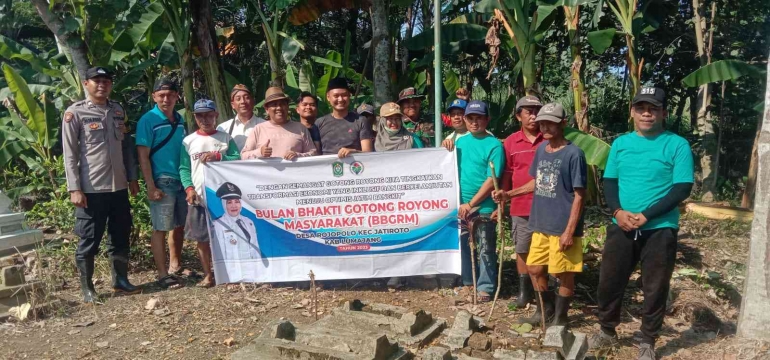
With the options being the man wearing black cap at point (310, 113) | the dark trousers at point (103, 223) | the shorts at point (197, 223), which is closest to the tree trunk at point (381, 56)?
the man wearing black cap at point (310, 113)

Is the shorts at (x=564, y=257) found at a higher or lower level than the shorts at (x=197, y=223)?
lower

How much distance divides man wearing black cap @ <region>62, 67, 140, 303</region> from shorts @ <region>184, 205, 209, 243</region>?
571 mm

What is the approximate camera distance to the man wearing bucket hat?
5.11m

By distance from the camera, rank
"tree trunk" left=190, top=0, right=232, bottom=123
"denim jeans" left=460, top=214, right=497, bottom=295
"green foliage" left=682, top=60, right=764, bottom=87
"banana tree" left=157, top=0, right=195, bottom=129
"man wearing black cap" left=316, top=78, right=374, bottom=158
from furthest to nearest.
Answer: "green foliage" left=682, top=60, right=764, bottom=87
"banana tree" left=157, top=0, right=195, bottom=129
"tree trunk" left=190, top=0, right=232, bottom=123
"man wearing black cap" left=316, top=78, right=374, bottom=158
"denim jeans" left=460, top=214, right=497, bottom=295

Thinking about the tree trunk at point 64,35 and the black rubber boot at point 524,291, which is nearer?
the black rubber boot at point 524,291

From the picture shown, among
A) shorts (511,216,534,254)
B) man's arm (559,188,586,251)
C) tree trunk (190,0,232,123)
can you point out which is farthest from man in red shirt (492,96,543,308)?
tree trunk (190,0,232,123)

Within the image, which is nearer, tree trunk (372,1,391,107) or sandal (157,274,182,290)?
sandal (157,274,182,290)

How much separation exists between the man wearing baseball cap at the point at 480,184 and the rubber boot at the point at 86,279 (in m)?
3.12

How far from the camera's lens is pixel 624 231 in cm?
377

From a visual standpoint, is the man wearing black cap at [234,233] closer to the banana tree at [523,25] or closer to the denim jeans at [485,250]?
the denim jeans at [485,250]

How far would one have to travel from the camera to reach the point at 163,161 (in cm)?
523

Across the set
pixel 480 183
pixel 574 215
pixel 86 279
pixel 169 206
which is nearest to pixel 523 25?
pixel 480 183

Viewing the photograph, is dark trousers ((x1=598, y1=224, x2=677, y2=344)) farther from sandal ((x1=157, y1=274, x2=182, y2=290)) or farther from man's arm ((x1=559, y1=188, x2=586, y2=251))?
sandal ((x1=157, y1=274, x2=182, y2=290))

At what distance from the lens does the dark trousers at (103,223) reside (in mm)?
4941
